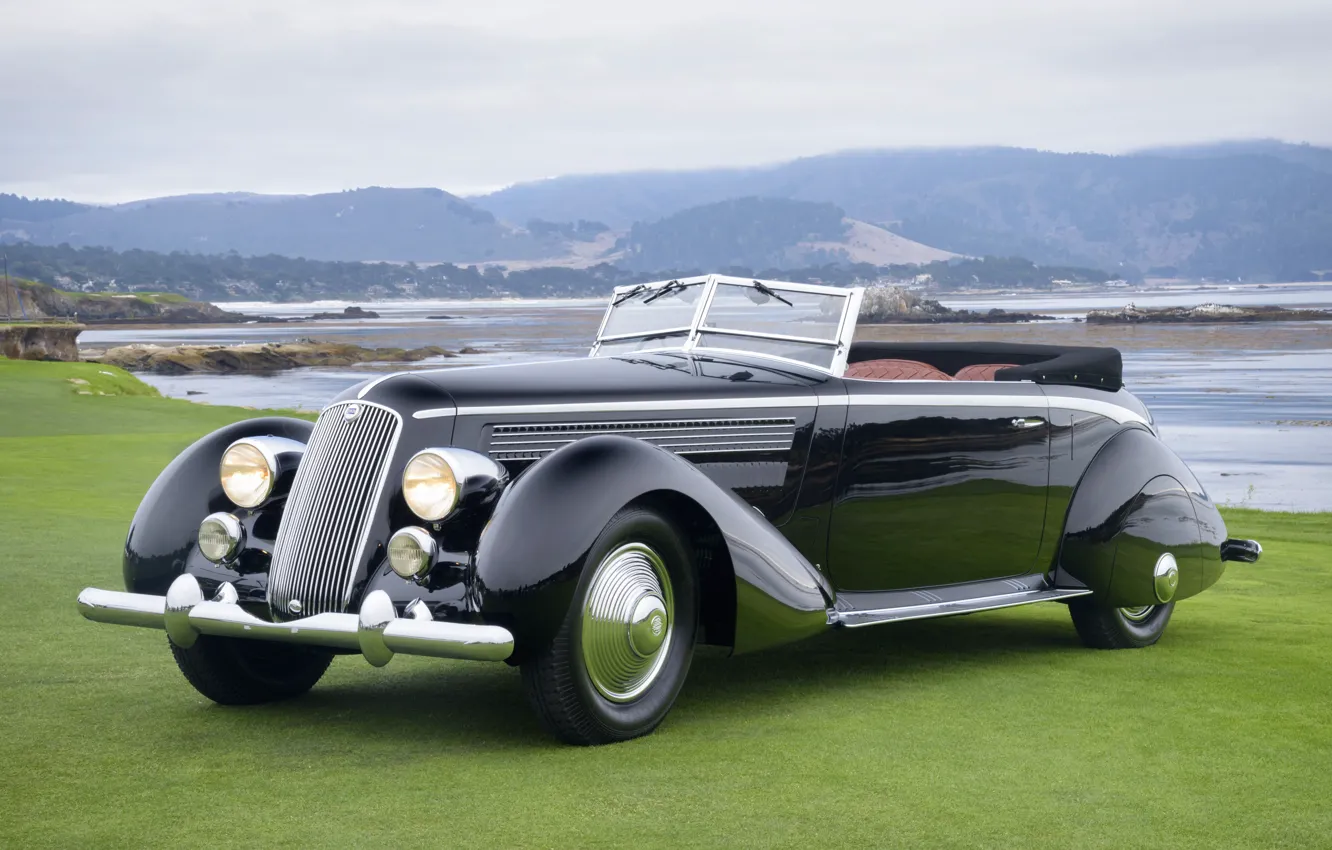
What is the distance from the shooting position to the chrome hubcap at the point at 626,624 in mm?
5148

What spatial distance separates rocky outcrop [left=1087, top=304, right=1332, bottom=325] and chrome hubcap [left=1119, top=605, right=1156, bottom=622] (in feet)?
320

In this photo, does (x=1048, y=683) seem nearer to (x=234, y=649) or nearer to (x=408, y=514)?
(x=408, y=514)

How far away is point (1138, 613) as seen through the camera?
7566 mm

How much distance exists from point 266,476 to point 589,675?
1.73 metres

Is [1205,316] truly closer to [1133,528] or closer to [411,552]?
[1133,528]

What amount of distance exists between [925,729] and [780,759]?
756mm

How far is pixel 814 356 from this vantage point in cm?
689

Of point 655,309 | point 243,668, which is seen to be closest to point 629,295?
point 655,309

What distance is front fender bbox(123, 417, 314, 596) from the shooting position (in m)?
5.89

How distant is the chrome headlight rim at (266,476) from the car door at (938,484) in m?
2.52

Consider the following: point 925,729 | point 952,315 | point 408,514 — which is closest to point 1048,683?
point 925,729

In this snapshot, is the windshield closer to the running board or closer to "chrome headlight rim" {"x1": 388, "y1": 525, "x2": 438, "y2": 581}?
the running board

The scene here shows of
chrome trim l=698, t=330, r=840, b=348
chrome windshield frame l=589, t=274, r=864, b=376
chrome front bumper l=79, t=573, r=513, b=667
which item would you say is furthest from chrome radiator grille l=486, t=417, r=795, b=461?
chrome front bumper l=79, t=573, r=513, b=667

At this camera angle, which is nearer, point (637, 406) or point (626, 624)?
point (626, 624)
